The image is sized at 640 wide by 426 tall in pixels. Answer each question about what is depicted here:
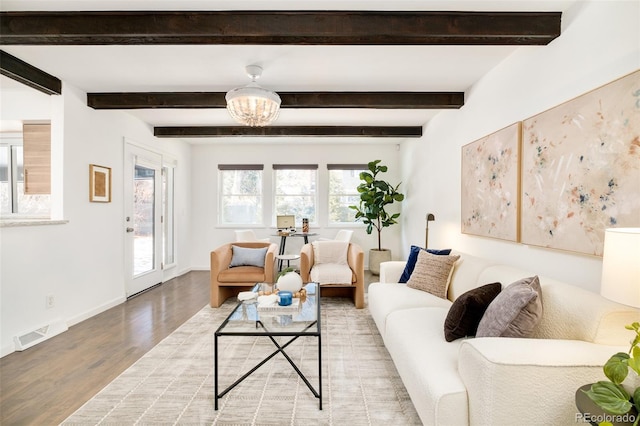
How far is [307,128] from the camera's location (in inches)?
190

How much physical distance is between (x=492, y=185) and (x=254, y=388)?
103 inches

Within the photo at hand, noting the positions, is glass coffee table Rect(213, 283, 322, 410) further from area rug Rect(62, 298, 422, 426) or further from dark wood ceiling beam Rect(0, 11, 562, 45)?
dark wood ceiling beam Rect(0, 11, 562, 45)

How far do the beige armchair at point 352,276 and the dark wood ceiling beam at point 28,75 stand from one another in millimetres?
3194

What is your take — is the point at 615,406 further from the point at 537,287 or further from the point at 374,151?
the point at 374,151

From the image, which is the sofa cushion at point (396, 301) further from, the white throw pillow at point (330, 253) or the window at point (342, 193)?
the window at point (342, 193)

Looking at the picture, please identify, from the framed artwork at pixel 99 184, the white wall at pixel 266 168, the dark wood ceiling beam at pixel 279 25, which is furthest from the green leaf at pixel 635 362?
the white wall at pixel 266 168

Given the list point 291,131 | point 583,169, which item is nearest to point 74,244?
point 291,131

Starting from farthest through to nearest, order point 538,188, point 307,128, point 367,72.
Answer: point 307,128, point 367,72, point 538,188

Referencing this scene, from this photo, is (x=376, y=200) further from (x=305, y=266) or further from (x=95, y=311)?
(x=95, y=311)

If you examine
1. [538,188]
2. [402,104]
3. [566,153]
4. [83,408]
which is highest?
[402,104]

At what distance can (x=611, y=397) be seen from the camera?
3.37ft

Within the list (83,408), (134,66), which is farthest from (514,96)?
(83,408)

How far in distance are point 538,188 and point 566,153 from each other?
0.33 metres

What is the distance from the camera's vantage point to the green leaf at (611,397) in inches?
39.0
